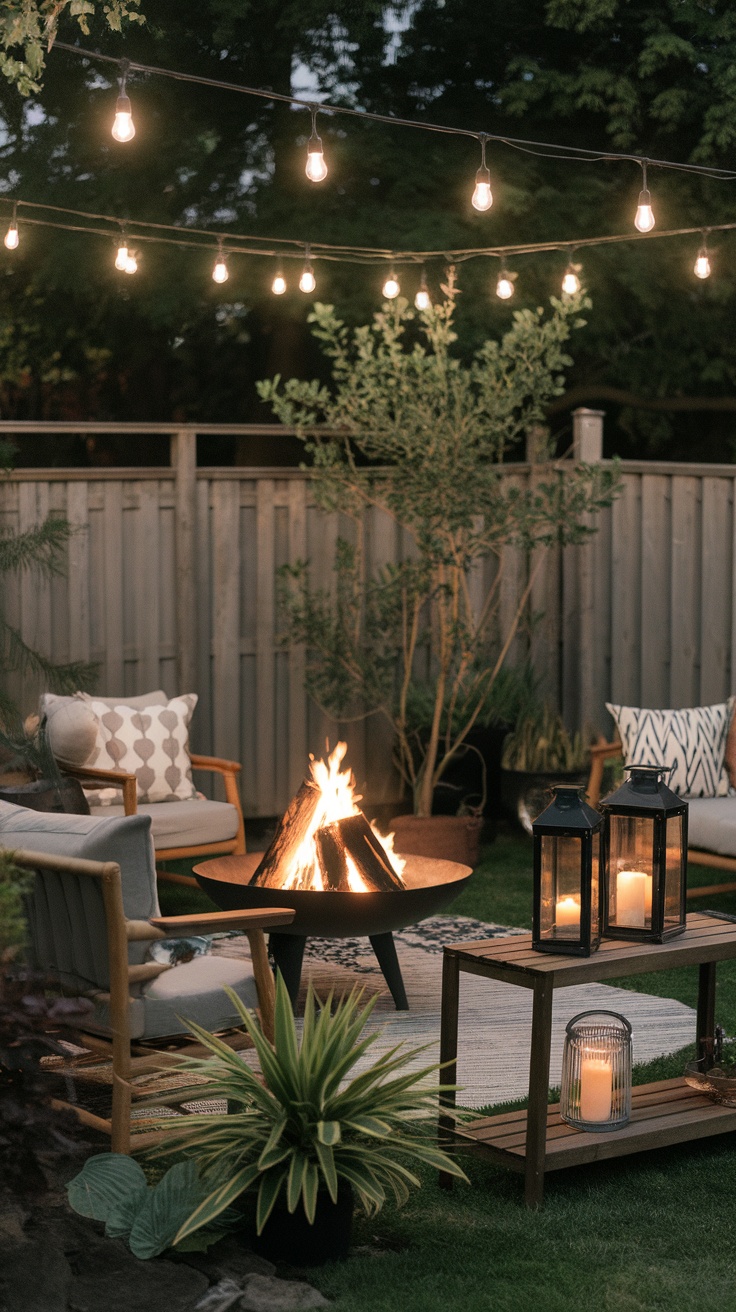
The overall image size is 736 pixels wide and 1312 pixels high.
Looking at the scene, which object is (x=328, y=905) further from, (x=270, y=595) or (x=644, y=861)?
(x=270, y=595)

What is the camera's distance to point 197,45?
955 centimetres

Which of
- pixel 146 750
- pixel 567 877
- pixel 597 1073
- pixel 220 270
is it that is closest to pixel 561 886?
pixel 567 877

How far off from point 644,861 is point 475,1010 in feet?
4.84

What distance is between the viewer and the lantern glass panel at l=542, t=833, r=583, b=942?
362 centimetres

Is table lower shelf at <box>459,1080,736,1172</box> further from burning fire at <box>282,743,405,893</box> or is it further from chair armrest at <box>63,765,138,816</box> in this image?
chair armrest at <box>63,765,138,816</box>

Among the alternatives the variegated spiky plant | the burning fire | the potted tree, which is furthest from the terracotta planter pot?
the variegated spiky plant

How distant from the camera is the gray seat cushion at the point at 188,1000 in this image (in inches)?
143

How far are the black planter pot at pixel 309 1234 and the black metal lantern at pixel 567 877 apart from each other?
2.48 feet

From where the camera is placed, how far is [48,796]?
17.5 feet

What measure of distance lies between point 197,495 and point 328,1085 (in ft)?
15.8

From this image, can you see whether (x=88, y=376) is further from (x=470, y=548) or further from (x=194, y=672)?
(x=470, y=548)

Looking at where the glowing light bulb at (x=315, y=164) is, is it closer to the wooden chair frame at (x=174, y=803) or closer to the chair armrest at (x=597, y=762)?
the wooden chair frame at (x=174, y=803)

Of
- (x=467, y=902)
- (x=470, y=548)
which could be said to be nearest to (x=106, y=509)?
(x=470, y=548)

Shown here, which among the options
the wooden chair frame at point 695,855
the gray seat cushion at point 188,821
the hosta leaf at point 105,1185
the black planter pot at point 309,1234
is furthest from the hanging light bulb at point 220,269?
the black planter pot at point 309,1234
